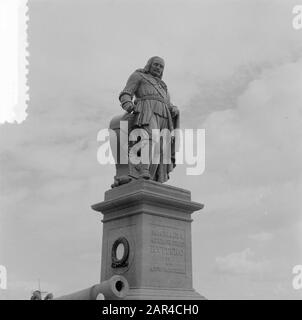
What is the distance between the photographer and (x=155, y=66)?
42.7ft

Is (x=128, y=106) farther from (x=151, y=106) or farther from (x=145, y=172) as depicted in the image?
(x=145, y=172)

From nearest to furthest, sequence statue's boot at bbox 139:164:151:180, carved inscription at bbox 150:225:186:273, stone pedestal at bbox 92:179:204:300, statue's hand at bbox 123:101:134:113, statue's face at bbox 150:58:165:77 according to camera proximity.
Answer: stone pedestal at bbox 92:179:204:300, carved inscription at bbox 150:225:186:273, statue's boot at bbox 139:164:151:180, statue's hand at bbox 123:101:134:113, statue's face at bbox 150:58:165:77

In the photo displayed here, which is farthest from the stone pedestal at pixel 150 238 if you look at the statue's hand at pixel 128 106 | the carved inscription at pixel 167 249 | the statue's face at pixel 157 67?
the statue's face at pixel 157 67

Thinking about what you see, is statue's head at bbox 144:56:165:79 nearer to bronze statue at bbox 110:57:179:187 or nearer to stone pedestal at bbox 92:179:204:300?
bronze statue at bbox 110:57:179:187

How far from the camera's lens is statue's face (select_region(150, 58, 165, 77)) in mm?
12984

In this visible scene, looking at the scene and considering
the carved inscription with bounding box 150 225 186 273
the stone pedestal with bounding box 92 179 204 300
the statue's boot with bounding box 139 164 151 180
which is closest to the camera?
the stone pedestal with bounding box 92 179 204 300

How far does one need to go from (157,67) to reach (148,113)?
55.4 inches

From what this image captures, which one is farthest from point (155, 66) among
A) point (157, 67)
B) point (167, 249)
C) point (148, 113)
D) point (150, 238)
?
point (167, 249)

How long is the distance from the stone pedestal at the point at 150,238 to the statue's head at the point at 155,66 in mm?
3146

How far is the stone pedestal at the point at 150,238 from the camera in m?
10.8

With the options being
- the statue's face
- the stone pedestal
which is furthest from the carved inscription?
the statue's face

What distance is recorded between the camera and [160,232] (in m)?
11.2
